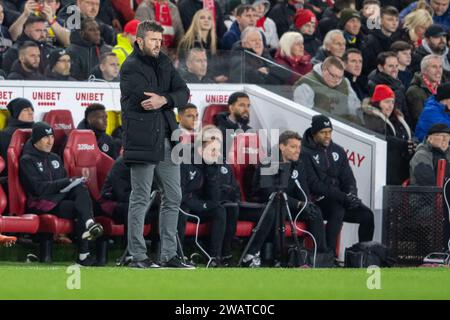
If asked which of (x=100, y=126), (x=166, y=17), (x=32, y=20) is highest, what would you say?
(x=166, y=17)

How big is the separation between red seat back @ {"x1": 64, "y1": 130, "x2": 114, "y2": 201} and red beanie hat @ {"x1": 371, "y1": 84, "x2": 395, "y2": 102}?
13.6ft

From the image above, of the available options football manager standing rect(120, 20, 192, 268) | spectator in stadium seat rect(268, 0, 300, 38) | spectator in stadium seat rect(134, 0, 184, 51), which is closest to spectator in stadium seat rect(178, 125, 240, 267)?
football manager standing rect(120, 20, 192, 268)

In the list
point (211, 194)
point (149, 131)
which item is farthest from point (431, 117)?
point (149, 131)

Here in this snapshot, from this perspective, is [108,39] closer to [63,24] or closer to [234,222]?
[63,24]

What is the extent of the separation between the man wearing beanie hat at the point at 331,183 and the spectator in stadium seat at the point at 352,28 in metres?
4.71

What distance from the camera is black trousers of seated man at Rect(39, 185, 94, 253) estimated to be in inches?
566

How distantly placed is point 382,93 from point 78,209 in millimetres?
5085

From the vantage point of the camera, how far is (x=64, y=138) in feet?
51.3

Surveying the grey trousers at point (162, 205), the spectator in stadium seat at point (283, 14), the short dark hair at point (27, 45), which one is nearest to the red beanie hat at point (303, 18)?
the spectator in stadium seat at point (283, 14)

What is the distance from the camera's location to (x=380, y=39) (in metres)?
20.7

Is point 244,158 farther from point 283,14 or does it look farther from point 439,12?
point 439,12

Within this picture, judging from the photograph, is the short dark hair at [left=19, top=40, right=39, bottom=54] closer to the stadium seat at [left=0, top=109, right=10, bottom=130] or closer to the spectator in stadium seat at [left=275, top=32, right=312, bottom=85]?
the stadium seat at [left=0, top=109, right=10, bottom=130]
